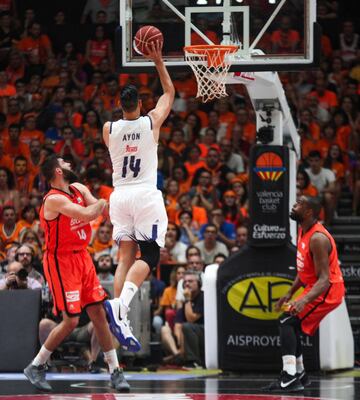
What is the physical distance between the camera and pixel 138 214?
10.3m

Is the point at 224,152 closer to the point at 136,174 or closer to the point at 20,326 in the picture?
the point at 20,326

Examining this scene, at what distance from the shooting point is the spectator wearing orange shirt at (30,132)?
67.9 ft

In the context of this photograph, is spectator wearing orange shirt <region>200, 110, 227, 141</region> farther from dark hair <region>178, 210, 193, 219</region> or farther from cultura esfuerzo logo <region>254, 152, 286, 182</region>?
cultura esfuerzo logo <region>254, 152, 286, 182</region>

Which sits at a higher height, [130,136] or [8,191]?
[130,136]

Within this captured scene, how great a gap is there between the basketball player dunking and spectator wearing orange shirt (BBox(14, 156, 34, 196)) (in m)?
9.20

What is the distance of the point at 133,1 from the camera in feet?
39.4

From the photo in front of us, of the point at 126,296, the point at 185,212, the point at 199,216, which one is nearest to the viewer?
the point at 126,296

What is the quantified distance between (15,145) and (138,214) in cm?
1068

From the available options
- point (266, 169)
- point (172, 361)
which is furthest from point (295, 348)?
point (172, 361)

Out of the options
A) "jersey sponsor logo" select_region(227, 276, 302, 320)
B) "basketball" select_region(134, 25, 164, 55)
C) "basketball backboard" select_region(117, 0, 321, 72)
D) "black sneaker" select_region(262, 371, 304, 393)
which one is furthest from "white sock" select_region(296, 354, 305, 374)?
"basketball" select_region(134, 25, 164, 55)

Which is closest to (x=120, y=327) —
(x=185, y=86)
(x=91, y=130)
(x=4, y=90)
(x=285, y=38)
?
(x=285, y=38)

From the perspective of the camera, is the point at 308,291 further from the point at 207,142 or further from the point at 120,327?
the point at 207,142

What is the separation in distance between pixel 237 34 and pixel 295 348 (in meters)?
3.36

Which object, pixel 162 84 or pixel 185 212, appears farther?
pixel 185 212
